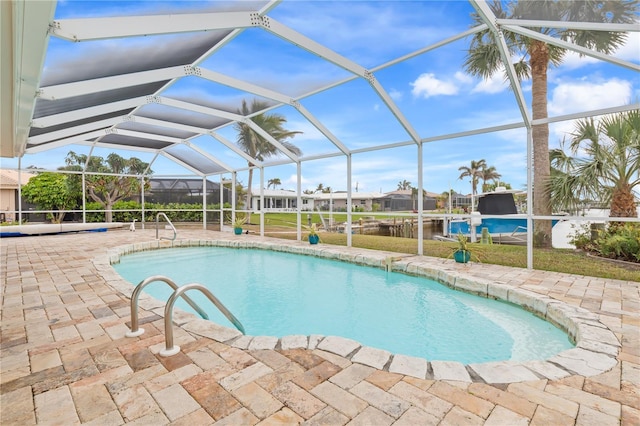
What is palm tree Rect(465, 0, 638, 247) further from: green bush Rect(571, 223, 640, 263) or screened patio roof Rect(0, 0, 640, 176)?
green bush Rect(571, 223, 640, 263)

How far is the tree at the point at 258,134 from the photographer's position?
8.09 metres

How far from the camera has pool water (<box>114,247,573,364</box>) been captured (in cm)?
354

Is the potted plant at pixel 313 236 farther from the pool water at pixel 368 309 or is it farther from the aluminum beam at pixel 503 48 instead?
the aluminum beam at pixel 503 48

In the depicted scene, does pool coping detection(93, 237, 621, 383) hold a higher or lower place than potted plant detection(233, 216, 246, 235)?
lower

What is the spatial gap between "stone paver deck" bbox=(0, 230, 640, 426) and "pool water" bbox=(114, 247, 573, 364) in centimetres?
68

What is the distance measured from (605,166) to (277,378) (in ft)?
25.1

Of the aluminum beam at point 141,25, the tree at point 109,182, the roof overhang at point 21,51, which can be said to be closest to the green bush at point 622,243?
the aluminum beam at point 141,25

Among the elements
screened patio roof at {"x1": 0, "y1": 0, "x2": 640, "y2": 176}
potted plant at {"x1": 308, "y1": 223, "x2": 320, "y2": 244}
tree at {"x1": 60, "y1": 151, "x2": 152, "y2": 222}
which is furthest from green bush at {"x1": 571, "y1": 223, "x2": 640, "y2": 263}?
tree at {"x1": 60, "y1": 151, "x2": 152, "y2": 222}

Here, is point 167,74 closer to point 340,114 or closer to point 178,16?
point 178,16

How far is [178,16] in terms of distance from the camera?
3.92 meters

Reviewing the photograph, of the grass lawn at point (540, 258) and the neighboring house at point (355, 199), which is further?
the neighboring house at point (355, 199)

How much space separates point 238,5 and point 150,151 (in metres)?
10.4

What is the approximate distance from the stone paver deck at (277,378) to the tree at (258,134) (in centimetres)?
580

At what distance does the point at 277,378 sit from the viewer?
2.18m
